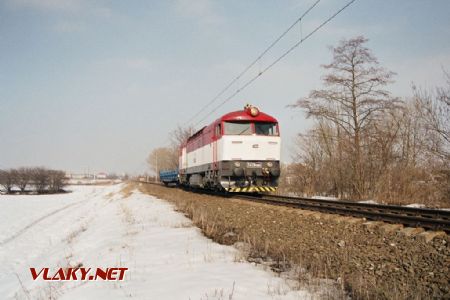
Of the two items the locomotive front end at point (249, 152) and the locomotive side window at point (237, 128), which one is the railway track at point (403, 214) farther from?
the locomotive side window at point (237, 128)

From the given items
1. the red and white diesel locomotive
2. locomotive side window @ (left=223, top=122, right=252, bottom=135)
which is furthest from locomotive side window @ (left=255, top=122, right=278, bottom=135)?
locomotive side window @ (left=223, top=122, right=252, bottom=135)

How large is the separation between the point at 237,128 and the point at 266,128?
4.51ft

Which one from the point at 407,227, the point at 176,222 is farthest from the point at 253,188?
the point at 407,227

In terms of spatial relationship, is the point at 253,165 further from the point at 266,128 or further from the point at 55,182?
the point at 55,182

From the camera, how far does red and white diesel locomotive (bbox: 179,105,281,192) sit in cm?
1484

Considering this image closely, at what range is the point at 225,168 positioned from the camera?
1473 centimetres

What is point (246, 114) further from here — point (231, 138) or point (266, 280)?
point (266, 280)

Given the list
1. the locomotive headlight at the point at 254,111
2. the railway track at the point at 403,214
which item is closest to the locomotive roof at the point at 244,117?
the locomotive headlight at the point at 254,111

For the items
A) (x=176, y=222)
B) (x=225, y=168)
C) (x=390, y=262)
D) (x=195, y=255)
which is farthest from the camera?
(x=225, y=168)

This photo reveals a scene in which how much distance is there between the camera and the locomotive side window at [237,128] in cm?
1512

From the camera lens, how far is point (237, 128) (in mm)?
15266

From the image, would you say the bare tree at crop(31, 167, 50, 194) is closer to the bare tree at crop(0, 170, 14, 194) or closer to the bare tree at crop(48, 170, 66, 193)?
the bare tree at crop(48, 170, 66, 193)

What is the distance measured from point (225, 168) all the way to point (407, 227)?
8.54m

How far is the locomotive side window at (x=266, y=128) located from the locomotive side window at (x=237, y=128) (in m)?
0.37
